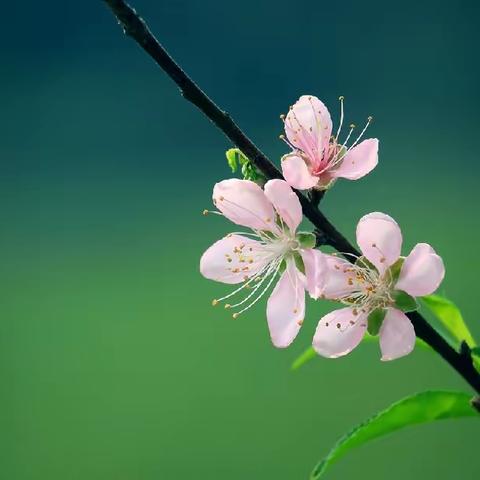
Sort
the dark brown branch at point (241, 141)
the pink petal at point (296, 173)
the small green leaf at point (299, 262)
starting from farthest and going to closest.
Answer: the small green leaf at point (299, 262) < the pink petal at point (296, 173) < the dark brown branch at point (241, 141)

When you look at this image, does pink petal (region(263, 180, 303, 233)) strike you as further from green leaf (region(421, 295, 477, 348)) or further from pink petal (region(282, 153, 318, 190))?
green leaf (region(421, 295, 477, 348))

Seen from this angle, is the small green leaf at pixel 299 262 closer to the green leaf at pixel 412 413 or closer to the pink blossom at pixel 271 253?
the pink blossom at pixel 271 253

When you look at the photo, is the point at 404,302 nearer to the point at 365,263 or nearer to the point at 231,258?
the point at 365,263

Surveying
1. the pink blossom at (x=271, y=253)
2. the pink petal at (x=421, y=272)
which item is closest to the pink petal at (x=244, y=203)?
the pink blossom at (x=271, y=253)

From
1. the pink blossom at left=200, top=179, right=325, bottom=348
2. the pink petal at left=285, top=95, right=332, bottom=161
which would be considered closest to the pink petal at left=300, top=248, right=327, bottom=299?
the pink blossom at left=200, top=179, right=325, bottom=348

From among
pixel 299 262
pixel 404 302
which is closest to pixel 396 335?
pixel 404 302

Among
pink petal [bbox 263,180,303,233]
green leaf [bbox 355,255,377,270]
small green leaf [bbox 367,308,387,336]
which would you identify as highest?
pink petal [bbox 263,180,303,233]
